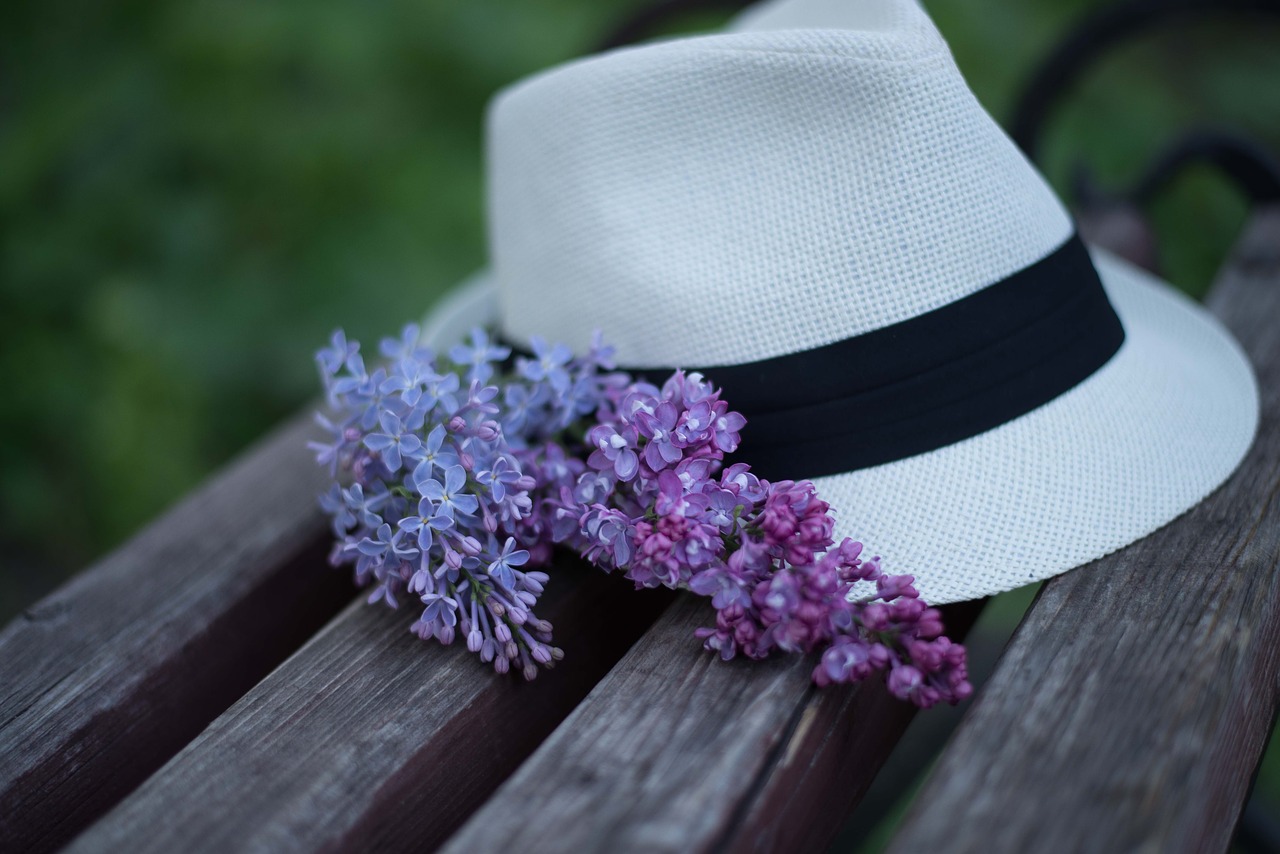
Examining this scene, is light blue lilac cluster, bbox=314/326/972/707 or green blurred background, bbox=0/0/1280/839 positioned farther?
green blurred background, bbox=0/0/1280/839

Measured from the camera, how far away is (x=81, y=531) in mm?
2891

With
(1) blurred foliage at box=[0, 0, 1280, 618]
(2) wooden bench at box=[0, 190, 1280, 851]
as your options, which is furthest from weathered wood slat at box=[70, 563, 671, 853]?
(1) blurred foliage at box=[0, 0, 1280, 618]

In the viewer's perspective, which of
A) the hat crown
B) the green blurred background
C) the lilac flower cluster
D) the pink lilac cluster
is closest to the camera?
the pink lilac cluster

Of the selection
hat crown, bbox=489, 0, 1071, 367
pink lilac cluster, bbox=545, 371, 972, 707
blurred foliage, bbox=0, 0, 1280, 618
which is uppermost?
hat crown, bbox=489, 0, 1071, 367

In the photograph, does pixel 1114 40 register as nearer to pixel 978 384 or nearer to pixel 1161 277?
pixel 1161 277

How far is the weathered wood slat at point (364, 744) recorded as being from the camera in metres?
0.95

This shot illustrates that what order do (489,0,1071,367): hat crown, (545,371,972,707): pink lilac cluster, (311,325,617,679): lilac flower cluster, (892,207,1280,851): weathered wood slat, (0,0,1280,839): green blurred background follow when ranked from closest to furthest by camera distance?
(892,207,1280,851): weathered wood slat → (545,371,972,707): pink lilac cluster → (311,325,617,679): lilac flower cluster → (489,0,1071,367): hat crown → (0,0,1280,839): green blurred background

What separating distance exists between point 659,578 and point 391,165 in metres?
2.33

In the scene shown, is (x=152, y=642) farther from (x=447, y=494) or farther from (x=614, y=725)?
(x=614, y=725)

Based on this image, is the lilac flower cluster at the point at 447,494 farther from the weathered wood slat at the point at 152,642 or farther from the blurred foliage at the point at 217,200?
the blurred foliage at the point at 217,200

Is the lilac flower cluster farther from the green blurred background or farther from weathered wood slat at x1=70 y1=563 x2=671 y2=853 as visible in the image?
the green blurred background

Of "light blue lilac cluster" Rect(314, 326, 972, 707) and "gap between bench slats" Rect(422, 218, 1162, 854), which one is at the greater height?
"light blue lilac cluster" Rect(314, 326, 972, 707)

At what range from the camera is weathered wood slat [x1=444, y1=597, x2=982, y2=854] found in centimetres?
88

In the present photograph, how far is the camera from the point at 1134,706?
0.95 meters
